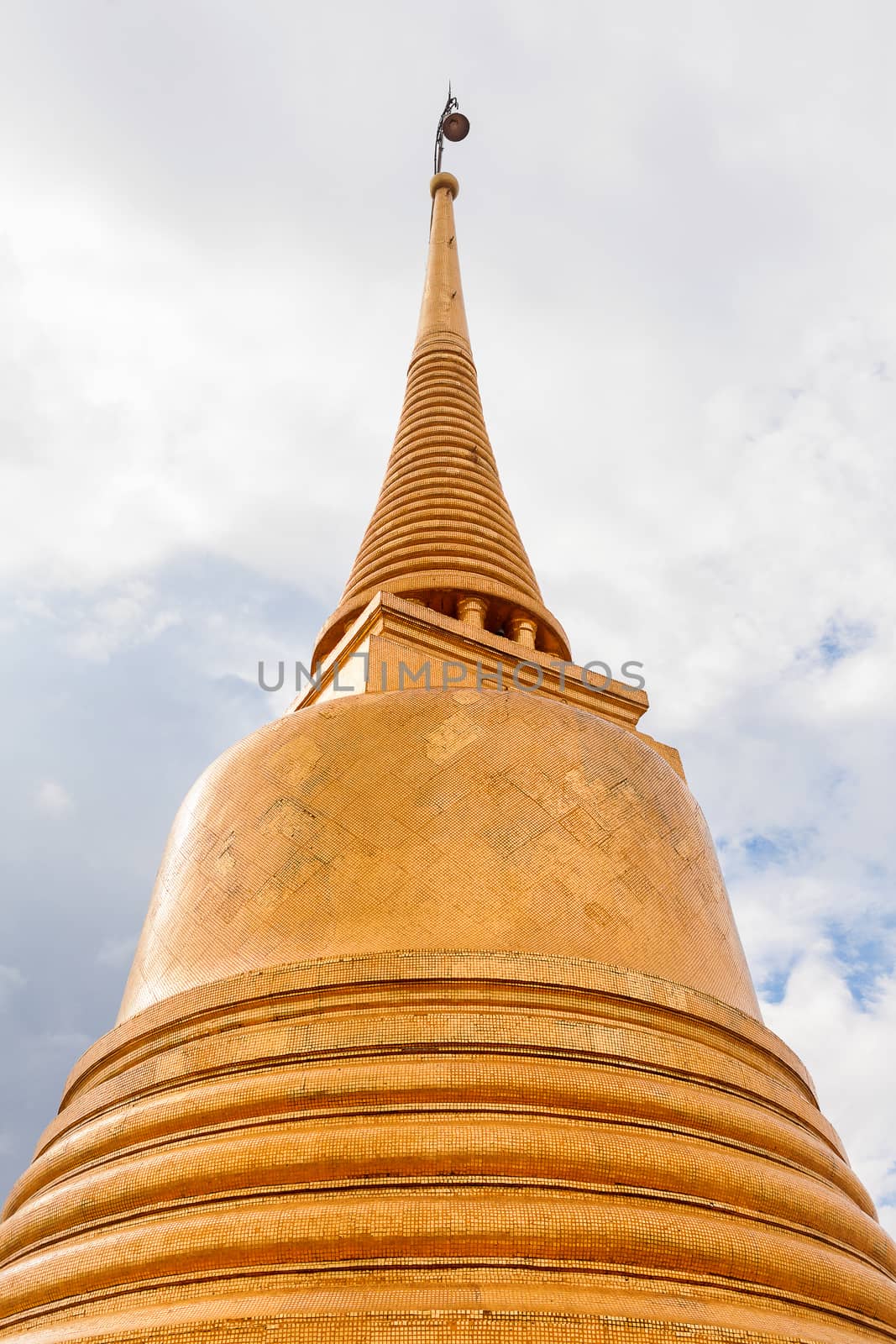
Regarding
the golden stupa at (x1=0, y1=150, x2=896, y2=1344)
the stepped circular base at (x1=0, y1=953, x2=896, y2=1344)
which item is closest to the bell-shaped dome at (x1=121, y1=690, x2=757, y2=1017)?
the golden stupa at (x1=0, y1=150, x2=896, y2=1344)

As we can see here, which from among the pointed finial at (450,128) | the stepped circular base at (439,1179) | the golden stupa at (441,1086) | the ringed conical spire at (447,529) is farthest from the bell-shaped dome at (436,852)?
the pointed finial at (450,128)

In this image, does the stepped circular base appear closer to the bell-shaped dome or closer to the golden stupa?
the golden stupa

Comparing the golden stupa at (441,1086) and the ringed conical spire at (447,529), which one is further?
the ringed conical spire at (447,529)

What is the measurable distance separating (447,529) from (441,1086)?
19.8ft

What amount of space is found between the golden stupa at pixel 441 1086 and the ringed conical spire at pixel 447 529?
78.6 inches

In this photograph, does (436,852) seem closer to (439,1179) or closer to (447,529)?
(439,1179)

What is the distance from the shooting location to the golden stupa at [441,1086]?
12.0ft

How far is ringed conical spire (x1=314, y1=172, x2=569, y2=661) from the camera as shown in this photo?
A: 9.02 m

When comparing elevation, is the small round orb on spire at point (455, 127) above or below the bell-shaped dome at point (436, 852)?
above

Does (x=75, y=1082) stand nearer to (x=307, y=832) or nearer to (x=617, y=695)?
(x=307, y=832)

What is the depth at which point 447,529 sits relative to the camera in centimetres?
959

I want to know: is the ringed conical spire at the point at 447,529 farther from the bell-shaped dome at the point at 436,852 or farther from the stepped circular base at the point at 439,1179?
the stepped circular base at the point at 439,1179

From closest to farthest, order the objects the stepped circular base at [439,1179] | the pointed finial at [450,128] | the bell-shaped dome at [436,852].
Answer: the stepped circular base at [439,1179] → the bell-shaped dome at [436,852] → the pointed finial at [450,128]

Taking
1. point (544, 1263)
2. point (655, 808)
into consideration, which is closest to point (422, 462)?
point (655, 808)
